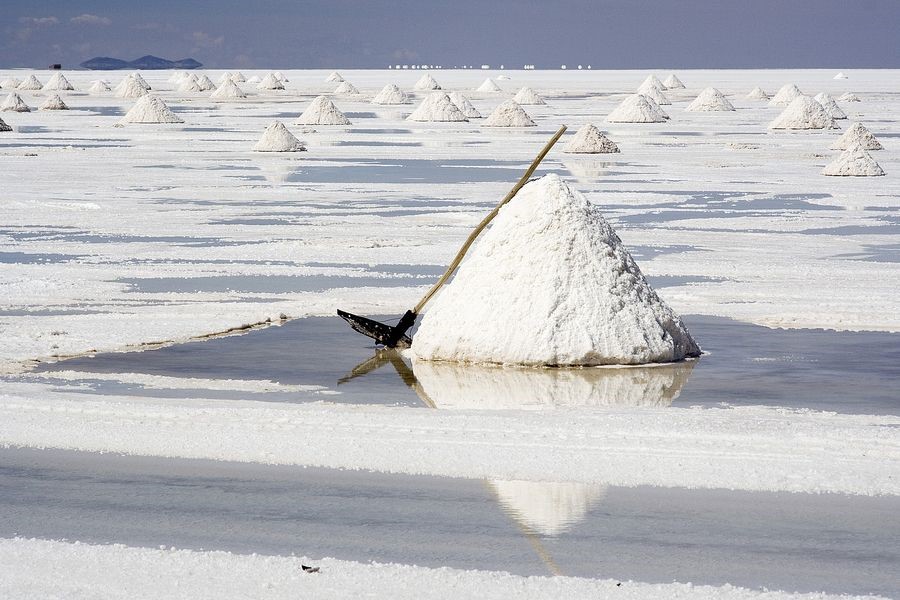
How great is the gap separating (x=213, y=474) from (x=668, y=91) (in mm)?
77184

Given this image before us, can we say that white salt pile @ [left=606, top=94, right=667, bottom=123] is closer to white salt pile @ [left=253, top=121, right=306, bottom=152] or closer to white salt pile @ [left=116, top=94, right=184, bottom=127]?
white salt pile @ [left=116, top=94, right=184, bottom=127]

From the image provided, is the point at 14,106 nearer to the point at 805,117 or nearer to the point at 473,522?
the point at 805,117

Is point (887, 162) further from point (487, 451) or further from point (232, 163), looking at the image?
point (487, 451)

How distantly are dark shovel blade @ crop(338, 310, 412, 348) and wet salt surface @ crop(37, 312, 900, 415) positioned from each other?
87mm

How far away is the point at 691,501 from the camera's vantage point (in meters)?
5.38

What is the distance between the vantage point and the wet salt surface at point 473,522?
468 cm

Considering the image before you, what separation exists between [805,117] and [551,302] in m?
30.3

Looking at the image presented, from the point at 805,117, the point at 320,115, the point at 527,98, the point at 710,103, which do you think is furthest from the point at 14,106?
the point at 805,117

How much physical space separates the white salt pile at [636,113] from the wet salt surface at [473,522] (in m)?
36.1

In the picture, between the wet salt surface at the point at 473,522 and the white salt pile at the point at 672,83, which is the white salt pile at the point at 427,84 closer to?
the white salt pile at the point at 672,83

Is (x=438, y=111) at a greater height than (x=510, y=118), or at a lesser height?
lesser

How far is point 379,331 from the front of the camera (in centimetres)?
888

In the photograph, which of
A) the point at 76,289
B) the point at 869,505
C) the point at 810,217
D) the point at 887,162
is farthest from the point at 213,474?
the point at 887,162

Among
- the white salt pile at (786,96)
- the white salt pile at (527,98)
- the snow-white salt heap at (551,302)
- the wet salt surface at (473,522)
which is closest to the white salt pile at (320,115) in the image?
the white salt pile at (527,98)
